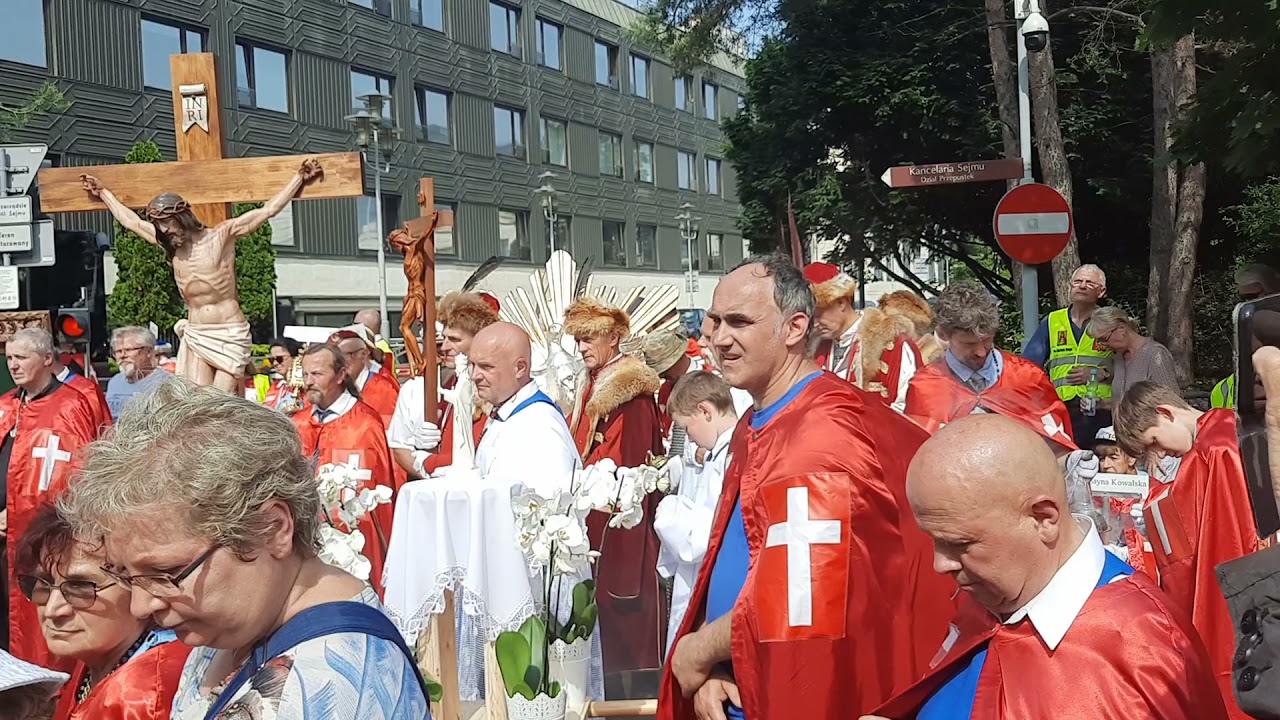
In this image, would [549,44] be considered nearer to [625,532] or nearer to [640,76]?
[640,76]

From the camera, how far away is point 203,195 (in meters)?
6.84

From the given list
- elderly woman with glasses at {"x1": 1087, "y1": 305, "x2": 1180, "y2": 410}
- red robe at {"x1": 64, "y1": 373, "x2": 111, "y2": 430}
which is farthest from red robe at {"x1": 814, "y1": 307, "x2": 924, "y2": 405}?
red robe at {"x1": 64, "y1": 373, "x2": 111, "y2": 430}

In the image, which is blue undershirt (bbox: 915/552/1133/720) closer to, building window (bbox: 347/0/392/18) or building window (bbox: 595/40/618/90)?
building window (bbox: 347/0/392/18)

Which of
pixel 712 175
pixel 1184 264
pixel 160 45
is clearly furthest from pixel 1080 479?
pixel 712 175

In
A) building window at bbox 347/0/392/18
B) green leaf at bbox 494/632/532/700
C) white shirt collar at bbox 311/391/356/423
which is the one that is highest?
building window at bbox 347/0/392/18

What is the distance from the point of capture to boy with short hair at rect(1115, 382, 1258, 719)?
152 inches

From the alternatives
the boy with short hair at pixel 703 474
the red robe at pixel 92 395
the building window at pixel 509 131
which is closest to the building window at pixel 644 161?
the building window at pixel 509 131

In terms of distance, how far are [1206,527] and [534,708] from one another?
2557 mm

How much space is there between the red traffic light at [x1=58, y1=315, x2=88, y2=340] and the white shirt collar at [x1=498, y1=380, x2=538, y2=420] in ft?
19.8

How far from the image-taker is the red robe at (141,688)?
92.5 inches

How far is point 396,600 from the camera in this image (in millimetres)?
5047

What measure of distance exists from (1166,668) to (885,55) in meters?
19.1

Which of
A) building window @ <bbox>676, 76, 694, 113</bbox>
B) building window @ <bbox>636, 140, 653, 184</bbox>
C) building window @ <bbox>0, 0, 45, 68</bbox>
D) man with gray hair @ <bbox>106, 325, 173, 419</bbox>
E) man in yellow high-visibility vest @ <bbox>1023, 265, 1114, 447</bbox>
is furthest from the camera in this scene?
building window @ <bbox>676, 76, 694, 113</bbox>

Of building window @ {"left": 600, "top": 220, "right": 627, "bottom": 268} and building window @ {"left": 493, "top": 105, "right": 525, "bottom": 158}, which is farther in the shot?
building window @ {"left": 600, "top": 220, "right": 627, "bottom": 268}
